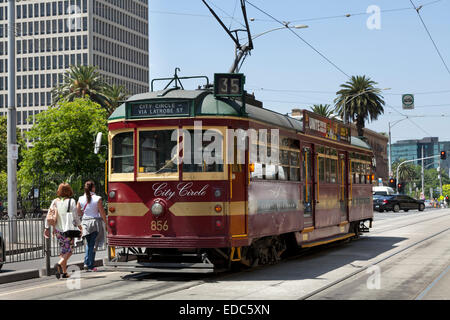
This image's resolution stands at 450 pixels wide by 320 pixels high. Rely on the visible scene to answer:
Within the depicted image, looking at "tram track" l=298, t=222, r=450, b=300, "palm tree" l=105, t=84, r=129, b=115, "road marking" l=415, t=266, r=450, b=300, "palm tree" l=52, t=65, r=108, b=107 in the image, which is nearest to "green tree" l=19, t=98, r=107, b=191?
"palm tree" l=105, t=84, r=129, b=115

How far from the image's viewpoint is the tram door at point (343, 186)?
18.0 meters

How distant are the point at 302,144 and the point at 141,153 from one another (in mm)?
4146

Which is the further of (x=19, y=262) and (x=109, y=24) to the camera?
(x=109, y=24)

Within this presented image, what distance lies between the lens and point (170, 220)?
11.7m

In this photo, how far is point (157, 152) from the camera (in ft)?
39.3

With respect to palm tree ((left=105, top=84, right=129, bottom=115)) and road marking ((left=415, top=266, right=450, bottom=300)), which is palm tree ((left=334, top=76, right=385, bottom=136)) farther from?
road marking ((left=415, top=266, right=450, bottom=300))

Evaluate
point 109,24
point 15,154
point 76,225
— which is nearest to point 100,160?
point 15,154

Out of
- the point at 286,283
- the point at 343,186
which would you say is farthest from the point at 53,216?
the point at 343,186

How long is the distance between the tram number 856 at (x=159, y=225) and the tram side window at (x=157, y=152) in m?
0.84

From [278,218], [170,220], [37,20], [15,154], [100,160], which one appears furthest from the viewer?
[37,20]

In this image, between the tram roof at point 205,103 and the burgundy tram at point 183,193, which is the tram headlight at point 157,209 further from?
the tram roof at point 205,103

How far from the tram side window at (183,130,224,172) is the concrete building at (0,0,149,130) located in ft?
334
